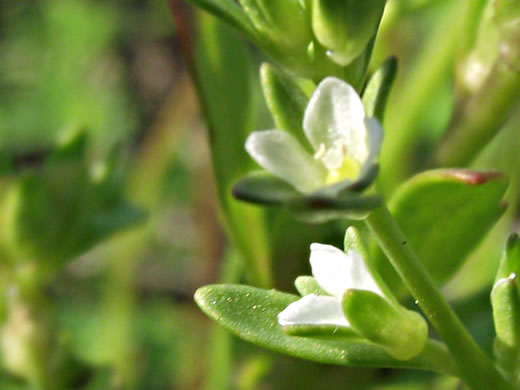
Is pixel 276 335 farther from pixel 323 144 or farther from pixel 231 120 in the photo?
pixel 231 120

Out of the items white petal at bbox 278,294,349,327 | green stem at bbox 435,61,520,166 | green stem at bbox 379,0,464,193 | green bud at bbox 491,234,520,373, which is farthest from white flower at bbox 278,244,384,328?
green stem at bbox 379,0,464,193

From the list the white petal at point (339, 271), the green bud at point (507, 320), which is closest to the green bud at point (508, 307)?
the green bud at point (507, 320)

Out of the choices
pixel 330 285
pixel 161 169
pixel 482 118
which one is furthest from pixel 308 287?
pixel 161 169

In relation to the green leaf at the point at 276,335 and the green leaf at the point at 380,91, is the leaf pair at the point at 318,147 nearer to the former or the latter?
the green leaf at the point at 380,91

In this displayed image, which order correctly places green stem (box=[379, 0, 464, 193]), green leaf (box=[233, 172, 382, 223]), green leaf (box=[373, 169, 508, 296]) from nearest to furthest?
green leaf (box=[233, 172, 382, 223]) → green leaf (box=[373, 169, 508, 296]) → green stem (box=[379, 0, 464, 193])

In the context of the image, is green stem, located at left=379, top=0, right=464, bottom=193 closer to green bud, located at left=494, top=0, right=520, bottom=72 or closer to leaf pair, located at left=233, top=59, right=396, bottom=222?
green bud, located at left=494, top=0, right=520, bottom=72

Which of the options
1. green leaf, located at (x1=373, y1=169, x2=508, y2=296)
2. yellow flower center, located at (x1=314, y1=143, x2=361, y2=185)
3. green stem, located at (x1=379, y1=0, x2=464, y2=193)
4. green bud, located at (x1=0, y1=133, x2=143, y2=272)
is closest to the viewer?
yellow flower center, located at (x1=314, y1=143, x2=361, y2=185)

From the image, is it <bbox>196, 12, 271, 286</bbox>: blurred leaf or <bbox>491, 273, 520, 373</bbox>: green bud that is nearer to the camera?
<bbox>491, 273, 520, 373</bbox>: green bud
